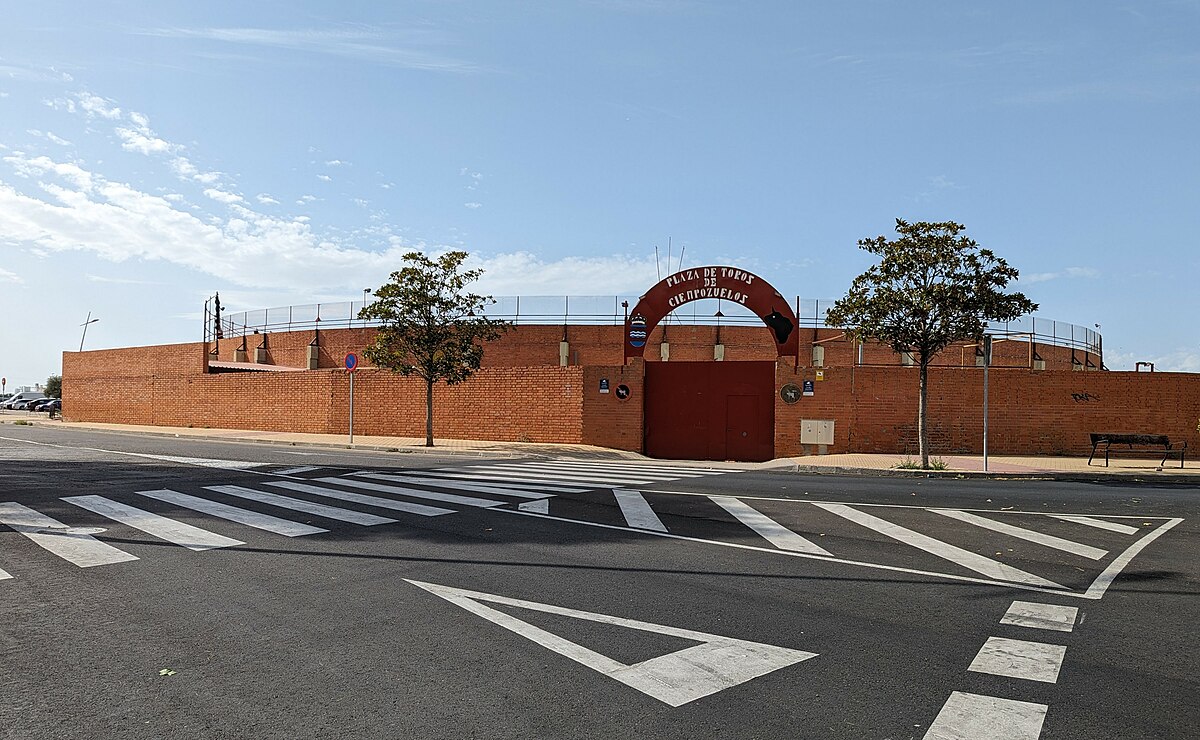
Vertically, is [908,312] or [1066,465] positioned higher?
[908,312]

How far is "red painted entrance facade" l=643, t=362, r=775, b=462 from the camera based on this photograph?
2553 cm

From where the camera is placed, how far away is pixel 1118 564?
8.46m

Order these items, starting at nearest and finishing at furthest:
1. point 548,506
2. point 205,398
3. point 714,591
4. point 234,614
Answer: point 234,614
point 714,591
point 548,506
point 205,398

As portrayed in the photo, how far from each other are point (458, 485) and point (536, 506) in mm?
2910

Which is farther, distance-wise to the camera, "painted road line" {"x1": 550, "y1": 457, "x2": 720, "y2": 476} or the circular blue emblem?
the circular blue emblem

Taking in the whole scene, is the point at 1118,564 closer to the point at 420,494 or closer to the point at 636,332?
the point at 420,494

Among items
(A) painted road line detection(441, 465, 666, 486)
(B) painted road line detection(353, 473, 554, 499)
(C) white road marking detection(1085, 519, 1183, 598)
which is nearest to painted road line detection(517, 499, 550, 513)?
(B) painted road line detection(353, 473, 554, 499)

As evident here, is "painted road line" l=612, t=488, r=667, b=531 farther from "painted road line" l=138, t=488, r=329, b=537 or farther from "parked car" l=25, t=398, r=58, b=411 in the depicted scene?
"parked car" l=25, t=398, r=58, b=411

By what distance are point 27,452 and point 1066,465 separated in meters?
25.5

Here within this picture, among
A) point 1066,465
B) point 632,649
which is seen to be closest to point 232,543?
point 632,649

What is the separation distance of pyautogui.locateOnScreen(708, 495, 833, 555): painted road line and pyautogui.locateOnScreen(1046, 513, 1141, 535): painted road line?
4.03 m

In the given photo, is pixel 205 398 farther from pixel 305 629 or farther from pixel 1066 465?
pixel 305 629

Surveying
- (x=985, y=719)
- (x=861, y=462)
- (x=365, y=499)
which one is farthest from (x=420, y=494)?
(x=861, y=462)

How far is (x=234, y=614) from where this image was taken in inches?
238
